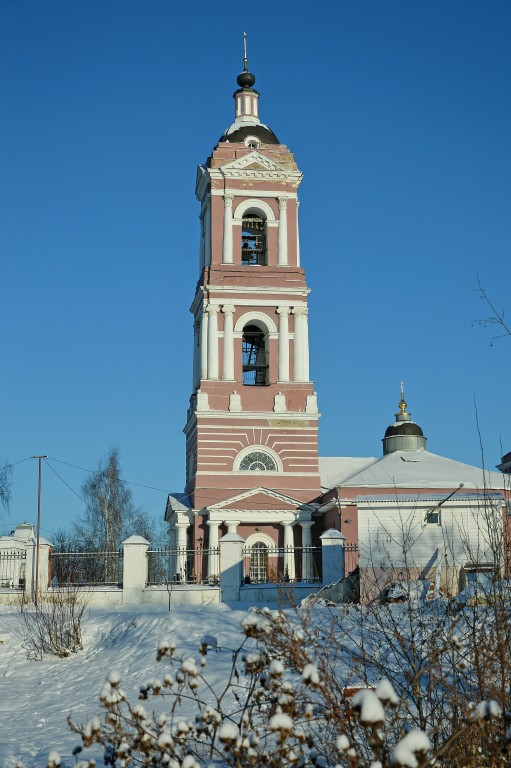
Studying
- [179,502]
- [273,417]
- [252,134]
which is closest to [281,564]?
[179,502]

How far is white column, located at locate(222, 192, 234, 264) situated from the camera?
33094 millimetres

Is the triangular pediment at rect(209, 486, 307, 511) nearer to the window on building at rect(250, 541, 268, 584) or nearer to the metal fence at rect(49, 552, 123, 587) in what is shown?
the window on building at rect(250, 541, 268, 584)

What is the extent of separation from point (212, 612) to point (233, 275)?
18.0m

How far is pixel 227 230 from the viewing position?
1315 inches

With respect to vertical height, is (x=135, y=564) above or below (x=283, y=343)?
below

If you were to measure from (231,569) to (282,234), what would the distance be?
54.9ft

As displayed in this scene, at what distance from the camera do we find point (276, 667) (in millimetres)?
4559

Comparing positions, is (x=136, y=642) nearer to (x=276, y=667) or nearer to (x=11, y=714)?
(x=11, y=714)

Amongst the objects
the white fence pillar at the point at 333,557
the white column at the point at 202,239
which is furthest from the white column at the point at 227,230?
the white fence pillar at the point at 333,557

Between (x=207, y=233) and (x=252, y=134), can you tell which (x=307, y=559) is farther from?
(x=252, y=134)

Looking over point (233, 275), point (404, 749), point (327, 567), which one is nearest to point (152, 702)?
point (404, 749)

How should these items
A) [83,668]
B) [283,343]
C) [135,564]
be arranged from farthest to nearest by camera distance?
[283,343] → [135,564] → [83,668]

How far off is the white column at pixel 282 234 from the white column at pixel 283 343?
1859mm

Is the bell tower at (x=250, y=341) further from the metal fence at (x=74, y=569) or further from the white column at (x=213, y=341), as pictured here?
the metal fence at (x=74, y=569)
